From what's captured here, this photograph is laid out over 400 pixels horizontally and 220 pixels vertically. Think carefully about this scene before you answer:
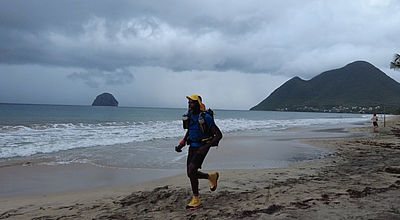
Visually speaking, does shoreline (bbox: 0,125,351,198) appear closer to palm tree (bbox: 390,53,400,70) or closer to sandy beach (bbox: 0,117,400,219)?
sandy beach (bbox: 0,117,400,219)

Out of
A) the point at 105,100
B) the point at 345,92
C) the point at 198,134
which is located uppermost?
the point at 345,92

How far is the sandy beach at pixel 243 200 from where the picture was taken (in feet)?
12.7

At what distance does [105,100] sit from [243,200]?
658 feet

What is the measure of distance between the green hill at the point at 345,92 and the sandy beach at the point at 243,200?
130955 mm

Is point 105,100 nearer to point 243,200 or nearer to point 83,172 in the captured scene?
point 83,172

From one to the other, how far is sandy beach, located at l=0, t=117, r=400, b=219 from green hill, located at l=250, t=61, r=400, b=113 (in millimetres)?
130955

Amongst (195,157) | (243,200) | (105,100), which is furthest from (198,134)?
(105,100)

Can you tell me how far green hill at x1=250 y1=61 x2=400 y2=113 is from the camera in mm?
141137

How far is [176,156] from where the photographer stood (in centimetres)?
1070

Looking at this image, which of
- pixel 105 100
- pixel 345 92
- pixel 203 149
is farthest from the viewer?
pixel 105 100

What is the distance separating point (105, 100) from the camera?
636 feet

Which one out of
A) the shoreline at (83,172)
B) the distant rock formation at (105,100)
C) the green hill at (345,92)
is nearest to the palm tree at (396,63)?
the shoreline at (83,172)

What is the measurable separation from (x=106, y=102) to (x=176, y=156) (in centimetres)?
19338

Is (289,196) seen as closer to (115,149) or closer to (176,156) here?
(176,156)
